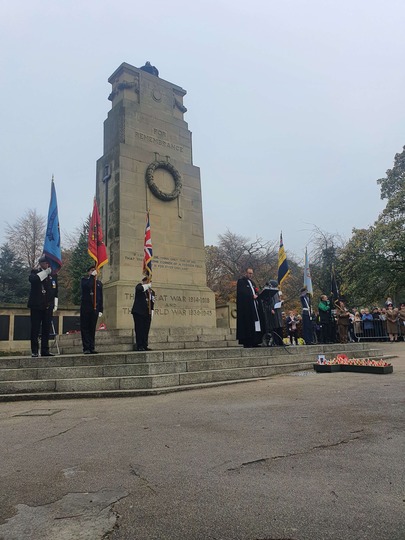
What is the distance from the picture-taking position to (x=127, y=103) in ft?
47.4

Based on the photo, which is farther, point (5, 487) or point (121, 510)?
point (5, 487)

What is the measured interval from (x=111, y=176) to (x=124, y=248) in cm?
266

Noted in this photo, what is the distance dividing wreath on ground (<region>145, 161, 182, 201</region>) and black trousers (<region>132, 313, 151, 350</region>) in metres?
5.55

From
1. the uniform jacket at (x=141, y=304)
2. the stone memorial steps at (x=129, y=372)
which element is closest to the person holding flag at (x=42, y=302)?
the stone memorial steps at (x=129, y=372)

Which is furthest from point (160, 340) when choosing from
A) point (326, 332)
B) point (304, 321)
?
point (326, 332)

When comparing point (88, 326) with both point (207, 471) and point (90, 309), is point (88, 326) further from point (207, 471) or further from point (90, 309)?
point (207, 471)

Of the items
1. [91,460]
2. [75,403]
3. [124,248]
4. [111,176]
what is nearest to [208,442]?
[91,460]

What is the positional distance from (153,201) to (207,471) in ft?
38.8

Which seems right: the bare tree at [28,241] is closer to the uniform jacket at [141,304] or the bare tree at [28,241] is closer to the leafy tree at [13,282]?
the leafy tree at [13,282]

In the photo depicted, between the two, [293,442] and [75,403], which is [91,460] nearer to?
[293,442]

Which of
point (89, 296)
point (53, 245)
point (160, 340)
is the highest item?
point (53, 245)

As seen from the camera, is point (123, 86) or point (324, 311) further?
point (324, 311)

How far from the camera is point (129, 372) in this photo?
A: 7703mm

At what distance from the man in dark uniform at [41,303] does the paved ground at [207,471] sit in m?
3.41
